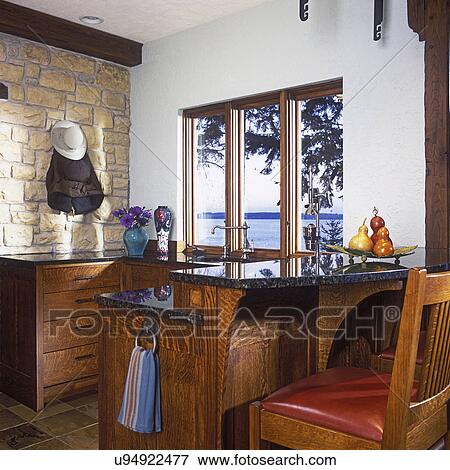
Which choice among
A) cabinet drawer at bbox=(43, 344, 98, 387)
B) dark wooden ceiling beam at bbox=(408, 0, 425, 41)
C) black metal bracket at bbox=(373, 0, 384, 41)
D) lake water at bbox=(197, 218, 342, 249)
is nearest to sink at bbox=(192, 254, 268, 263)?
lake water at bbox=(197, 218, 342, 249)

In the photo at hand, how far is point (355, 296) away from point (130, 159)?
3.44 m

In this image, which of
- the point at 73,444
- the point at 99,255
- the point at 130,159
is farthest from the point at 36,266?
the point at 130,159

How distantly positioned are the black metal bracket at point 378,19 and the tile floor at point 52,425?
2883mm

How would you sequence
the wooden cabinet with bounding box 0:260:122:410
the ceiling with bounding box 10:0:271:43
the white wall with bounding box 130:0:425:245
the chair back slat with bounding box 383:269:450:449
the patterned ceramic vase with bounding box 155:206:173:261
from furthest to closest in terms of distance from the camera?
the patterned ceramic vase with bounding box 155:206:173:261, the ceiling with bounding box 10:0:271:43, the wooden cabinet with bounding box 0:260:122:410, the white wall with bounding box 130:0:425:245, the chair back slat with bounding box 383:269:450:449

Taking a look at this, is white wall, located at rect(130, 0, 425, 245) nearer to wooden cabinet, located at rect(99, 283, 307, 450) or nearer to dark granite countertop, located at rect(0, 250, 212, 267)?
dark granite countertop, located at rect(0, 250, 212, 267)

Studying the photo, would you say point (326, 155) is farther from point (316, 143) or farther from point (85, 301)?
point (85, 301)

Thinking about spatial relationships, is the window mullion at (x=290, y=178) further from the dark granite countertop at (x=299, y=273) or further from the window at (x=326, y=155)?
the dark granite countertop at (x=299, y=273)

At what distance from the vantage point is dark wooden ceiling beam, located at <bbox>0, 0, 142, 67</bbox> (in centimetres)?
416

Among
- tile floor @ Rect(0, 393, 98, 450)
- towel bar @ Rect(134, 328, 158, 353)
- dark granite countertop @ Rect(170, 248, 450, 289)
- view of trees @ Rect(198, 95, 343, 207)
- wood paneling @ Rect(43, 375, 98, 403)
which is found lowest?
tile floor @ Rect(0, 393, 98, 450)

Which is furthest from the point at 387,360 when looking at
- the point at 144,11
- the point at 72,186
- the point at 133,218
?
the point at 144,11

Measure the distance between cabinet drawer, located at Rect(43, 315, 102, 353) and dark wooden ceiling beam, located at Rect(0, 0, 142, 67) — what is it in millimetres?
2177

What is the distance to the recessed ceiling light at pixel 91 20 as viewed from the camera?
14.5 feet

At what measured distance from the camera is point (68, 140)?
464 centimetres

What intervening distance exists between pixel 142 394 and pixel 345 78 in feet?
8.31
